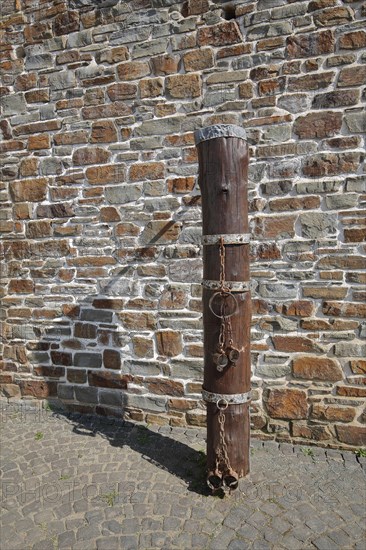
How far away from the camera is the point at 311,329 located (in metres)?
3.06

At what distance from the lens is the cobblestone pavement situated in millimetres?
2207

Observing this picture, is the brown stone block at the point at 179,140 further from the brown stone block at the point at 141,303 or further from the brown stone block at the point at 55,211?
the brown stone block at the point at 141,303

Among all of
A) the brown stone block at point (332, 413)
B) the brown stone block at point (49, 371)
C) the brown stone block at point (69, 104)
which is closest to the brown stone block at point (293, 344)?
the brown stone block at point (332, 413)

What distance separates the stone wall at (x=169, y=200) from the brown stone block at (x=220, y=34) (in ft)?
0.04

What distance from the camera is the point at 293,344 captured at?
311 centimetres

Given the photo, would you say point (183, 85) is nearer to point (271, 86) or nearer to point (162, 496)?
point (271, 86)

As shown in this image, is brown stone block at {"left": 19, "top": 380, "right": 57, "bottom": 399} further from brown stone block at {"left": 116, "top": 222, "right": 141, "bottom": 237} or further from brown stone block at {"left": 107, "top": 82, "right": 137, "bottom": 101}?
brown stone block at {"left": 107, "top": 82, "right": 137, "bottom": 101}

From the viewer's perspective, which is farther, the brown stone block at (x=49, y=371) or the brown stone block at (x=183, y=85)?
the brown stone block at (x=49, y=371)

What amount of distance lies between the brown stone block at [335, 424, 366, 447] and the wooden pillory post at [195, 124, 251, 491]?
0.93m

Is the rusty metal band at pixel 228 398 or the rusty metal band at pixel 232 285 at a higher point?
the rusty metal band at pixel 232 285

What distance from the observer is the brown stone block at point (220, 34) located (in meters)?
3.09

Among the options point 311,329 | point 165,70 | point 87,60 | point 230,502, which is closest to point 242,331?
point 311,329

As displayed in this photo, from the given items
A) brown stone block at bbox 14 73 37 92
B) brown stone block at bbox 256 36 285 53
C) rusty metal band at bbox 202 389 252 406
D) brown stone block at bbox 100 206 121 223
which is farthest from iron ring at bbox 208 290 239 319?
brown stone block at bbox 14 73 37 92

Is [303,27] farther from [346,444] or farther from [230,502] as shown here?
[230,502]
